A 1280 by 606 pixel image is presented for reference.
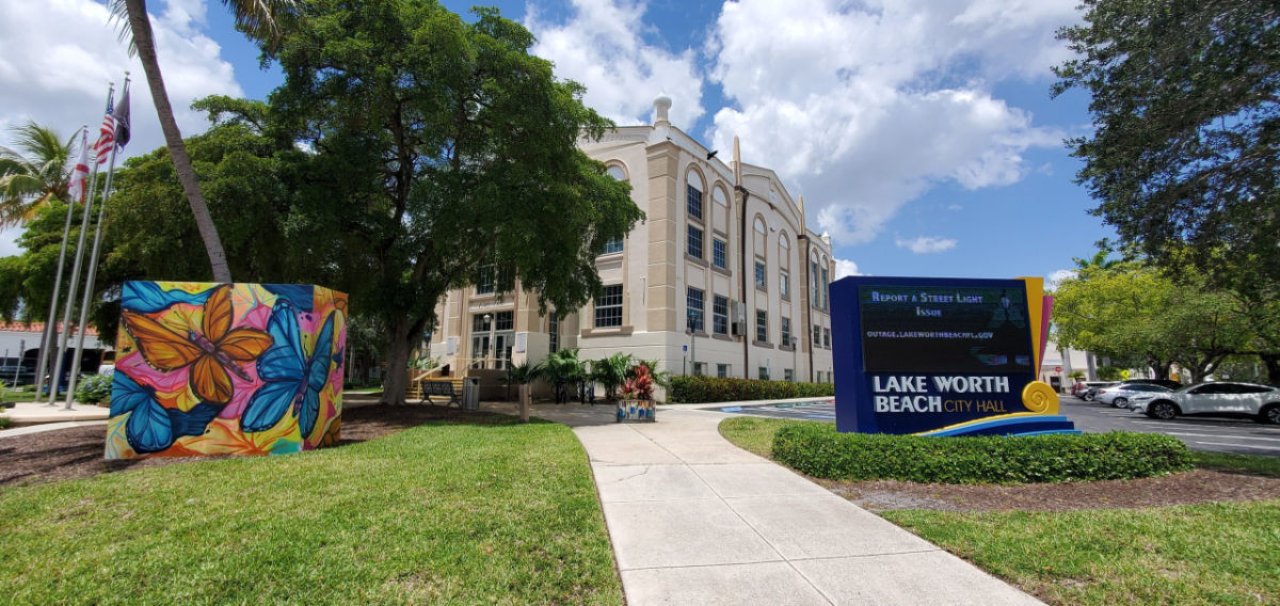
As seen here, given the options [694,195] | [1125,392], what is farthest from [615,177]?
[1125,392]

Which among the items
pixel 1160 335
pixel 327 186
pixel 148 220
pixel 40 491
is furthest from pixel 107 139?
pixel 1160 335

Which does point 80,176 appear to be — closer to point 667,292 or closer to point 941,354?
point 667,292

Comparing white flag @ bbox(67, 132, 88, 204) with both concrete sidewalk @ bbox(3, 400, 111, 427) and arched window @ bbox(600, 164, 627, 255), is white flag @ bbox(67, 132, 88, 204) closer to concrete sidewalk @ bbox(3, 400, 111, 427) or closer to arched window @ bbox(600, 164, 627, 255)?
concrete sidewalk @ bbox(3, 400, 111, 427)

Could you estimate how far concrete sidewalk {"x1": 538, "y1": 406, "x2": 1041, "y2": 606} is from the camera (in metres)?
3.75

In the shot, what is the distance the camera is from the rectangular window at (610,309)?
1028 inches

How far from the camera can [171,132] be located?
1011 centimetres

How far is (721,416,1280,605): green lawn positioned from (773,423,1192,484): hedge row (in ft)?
4.67

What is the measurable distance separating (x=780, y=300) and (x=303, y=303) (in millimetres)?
30778

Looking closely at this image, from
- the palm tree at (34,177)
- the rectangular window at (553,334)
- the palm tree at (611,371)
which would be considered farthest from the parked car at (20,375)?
the palm tree at (611,371)

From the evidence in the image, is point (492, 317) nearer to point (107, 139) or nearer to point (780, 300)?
point (107, 139)

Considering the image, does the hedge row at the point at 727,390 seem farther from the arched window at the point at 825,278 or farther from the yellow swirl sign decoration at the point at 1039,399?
the yellow swirl sign decoration at the point at 1039,399

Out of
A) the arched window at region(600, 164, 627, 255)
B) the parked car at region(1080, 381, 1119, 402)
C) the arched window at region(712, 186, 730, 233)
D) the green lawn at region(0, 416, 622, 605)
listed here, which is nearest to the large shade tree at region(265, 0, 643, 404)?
the green lawn at region(0, 416, 622, 605)

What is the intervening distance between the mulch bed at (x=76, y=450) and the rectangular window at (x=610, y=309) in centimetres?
1209

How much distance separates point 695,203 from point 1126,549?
24770 mm
